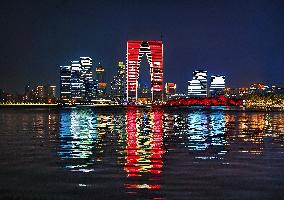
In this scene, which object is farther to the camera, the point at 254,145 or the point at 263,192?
the point at 254,145

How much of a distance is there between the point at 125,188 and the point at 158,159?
365 inches

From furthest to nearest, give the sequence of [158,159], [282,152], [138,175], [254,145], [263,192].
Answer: [254,145], [282,152], [158,159], [138,175], [263,192]

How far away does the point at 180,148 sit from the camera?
33469mm

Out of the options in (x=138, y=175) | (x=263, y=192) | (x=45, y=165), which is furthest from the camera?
(x=45, y=165)

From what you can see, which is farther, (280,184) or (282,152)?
(282,152)

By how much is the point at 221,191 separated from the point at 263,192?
4.17ft

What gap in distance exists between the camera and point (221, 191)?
16953 mm

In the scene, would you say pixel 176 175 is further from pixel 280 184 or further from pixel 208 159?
pixel 208 159

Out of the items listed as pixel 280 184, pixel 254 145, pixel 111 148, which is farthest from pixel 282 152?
pixel 280 184

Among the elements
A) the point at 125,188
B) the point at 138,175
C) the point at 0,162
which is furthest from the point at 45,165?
Result: the point at 125,188

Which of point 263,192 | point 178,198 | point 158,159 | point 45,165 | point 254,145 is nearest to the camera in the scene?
point 178,198

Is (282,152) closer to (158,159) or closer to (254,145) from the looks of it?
(254,145)

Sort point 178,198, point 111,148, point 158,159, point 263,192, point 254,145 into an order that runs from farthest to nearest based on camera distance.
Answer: point 254,145, point 111,148, point 158,159, point 263,192, point 178,198

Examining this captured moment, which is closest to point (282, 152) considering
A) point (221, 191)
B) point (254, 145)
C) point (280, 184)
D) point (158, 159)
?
point (254, 145)
